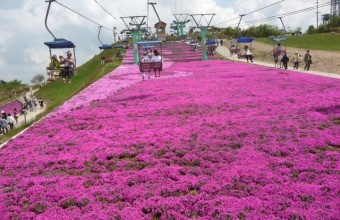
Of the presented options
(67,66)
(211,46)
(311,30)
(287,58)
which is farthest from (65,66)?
(311,30)

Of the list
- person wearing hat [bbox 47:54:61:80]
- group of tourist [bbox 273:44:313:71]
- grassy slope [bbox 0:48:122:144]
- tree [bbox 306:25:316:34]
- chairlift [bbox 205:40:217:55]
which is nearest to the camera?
person wearing hat [bbox 47:54:61:80]

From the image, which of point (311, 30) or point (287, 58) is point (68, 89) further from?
point (311, 30)

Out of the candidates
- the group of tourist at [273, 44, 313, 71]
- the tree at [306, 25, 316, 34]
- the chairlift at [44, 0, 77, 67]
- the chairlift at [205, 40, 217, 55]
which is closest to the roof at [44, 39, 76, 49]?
the chairlift at [44, 0, 77, 67]

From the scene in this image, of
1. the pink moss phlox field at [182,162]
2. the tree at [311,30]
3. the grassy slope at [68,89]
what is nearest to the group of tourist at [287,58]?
the pink moss phlox field at [182,162]

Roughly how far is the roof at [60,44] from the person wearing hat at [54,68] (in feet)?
3.20

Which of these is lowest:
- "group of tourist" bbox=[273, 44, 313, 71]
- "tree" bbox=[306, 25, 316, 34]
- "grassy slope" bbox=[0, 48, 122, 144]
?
"grassy slope" bbox=[0, 48, 122, 144]

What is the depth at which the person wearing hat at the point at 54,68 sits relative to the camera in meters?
25.4

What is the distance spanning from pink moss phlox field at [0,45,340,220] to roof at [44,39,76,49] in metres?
4.20

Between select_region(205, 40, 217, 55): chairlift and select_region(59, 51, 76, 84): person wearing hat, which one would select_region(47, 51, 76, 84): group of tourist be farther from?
select_region(205, 40, 217, 55): chairlift

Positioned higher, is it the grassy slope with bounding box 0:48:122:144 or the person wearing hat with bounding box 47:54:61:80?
the person wearing hat with bounding box 47:54:61:80

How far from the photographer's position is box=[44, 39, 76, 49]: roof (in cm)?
2409

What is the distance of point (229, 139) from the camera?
1611cm

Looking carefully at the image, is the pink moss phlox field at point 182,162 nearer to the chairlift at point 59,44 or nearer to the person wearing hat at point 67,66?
the person wearing hat at point 67,66

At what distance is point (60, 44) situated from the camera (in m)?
24.3
